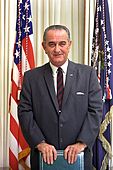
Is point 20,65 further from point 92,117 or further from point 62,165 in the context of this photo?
point 62,165

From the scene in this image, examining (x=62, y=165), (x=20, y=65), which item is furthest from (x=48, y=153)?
(x=20, y=65)

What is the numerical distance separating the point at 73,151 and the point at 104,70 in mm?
1442

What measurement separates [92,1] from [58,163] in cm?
221

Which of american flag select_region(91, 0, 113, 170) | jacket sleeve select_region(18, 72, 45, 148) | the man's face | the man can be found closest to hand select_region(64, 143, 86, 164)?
the man

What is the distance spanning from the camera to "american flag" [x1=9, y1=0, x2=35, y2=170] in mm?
3055

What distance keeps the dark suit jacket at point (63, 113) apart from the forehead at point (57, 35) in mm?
263

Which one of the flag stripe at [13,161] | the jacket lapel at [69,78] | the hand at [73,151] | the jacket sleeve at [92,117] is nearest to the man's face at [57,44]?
the jacket lapel at [69,78]

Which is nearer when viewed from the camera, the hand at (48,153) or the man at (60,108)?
the hand at (48,153)

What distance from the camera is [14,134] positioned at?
10.2 feet

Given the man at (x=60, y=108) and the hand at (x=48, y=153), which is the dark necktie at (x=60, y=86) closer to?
the man at (x=60, y=108)

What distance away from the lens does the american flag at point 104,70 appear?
10.2ft

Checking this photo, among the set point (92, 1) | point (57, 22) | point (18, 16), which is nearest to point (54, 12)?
point (57, 22)

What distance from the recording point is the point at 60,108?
2.00 metres

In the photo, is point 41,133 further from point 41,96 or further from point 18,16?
point 18,16
